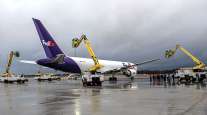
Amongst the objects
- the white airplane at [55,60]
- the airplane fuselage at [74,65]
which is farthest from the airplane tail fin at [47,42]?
the airplane fuselage at [74,65]

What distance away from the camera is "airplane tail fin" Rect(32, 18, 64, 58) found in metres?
59.5

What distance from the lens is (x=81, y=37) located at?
74188 mm

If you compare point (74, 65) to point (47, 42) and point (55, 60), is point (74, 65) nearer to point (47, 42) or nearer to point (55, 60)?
point (55, 60)

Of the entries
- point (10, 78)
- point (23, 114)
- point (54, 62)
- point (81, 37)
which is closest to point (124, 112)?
point (23, 114)

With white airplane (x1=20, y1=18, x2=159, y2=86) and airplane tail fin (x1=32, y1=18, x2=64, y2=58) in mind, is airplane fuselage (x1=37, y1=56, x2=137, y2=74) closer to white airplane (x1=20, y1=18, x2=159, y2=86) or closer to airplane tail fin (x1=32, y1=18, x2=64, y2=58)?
white airplane (x1=20, y1=18, x2=159, y2=86)

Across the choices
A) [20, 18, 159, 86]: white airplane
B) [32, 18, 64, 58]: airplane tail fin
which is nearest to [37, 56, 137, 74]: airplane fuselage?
[20, 18, 159, 86]: white airplane

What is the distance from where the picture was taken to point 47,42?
197ft

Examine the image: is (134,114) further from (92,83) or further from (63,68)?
(63,68)

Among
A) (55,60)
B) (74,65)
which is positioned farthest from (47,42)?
(74,65)

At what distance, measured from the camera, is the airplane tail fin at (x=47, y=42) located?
5950 centimetres

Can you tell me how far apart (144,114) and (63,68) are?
157 ft

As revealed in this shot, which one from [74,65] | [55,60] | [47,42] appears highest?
[47,42]

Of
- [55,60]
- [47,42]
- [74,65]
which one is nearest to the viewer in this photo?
[55,60]

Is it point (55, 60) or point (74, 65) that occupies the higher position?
point (55, 60)
